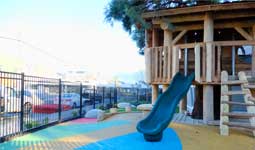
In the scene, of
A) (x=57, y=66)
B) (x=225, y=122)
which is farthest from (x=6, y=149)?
(x=57, y=66)

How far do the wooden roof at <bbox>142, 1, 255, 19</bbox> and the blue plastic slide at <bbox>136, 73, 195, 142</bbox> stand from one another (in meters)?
2.27

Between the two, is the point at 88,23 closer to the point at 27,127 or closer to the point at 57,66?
the point at 57,66

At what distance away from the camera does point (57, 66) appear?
5116 centimetres

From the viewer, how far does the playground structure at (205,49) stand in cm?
1019

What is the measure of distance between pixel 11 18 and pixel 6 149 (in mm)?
42369

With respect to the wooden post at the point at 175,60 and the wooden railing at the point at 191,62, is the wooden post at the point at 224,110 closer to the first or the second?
the wooden railing at the point at 191,62

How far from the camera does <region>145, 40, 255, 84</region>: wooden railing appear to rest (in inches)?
399

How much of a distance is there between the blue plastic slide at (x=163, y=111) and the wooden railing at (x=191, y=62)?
494 mm

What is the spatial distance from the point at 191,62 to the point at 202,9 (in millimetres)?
2247

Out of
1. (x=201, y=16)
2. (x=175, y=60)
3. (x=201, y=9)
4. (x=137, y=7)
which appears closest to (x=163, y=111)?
(x=175, y=60)

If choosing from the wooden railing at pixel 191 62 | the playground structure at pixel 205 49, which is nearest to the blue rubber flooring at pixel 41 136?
the wooden railing at pixel 191 62

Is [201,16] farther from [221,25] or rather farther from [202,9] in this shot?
[221,25]

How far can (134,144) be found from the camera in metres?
7.68

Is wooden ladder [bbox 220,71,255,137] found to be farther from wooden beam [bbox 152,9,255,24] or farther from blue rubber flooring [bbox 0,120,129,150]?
blue rubber flooring [bbox 0,120,129,150]
